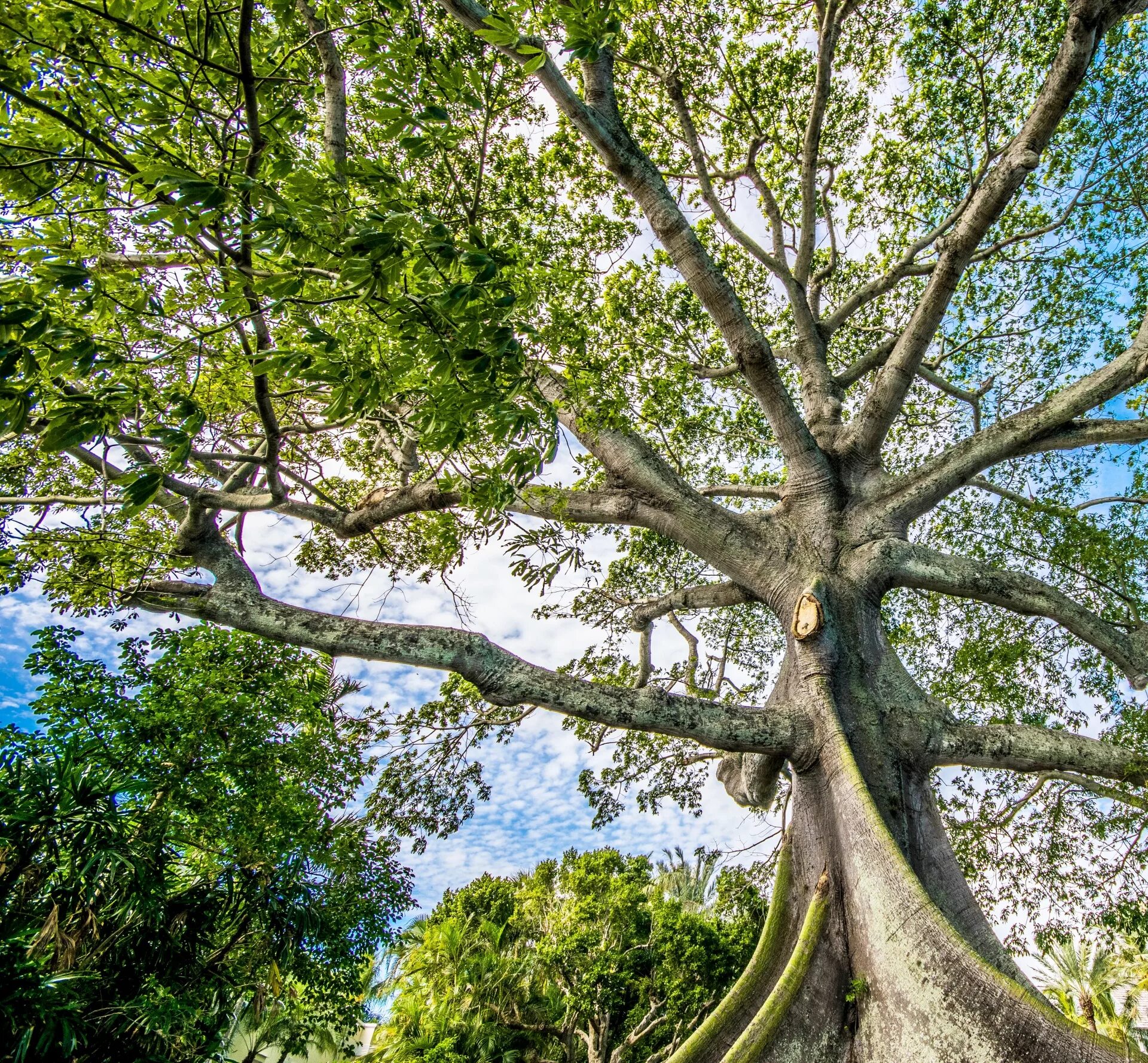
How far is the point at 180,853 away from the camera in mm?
6270

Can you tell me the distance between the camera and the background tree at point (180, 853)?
5141mm

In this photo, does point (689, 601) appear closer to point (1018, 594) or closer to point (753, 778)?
point (753, 778)

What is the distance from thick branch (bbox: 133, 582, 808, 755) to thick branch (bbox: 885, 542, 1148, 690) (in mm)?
1975

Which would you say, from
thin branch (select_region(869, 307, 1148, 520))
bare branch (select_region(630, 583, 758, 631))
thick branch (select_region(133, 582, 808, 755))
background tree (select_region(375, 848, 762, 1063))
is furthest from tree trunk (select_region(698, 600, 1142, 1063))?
background tree (select_region(375, 848, 762, 1063))

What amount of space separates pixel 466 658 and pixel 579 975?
10168 mm

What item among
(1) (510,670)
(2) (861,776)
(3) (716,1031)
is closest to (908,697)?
(2) (861,776)

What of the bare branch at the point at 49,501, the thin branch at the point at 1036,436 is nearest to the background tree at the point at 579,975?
the thin branch at the point at 1036,436

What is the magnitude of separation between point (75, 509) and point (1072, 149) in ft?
35.4

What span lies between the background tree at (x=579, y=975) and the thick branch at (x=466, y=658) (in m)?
6.60

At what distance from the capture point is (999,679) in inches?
305

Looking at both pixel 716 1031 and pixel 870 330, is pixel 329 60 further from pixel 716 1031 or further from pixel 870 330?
pixel 870 330

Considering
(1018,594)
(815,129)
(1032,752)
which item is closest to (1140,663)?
(1018,594)

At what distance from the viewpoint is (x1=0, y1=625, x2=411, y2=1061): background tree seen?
5141 mm

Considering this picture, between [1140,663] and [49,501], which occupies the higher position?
[1140,663]
